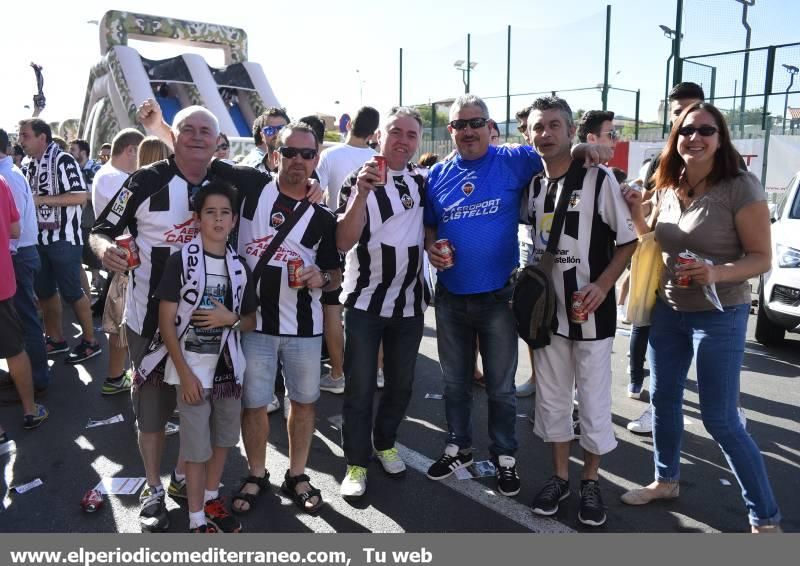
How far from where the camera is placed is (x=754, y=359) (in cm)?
618

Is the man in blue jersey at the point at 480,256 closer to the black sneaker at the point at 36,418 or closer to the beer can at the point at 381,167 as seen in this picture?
the beer can at the point at 381,167

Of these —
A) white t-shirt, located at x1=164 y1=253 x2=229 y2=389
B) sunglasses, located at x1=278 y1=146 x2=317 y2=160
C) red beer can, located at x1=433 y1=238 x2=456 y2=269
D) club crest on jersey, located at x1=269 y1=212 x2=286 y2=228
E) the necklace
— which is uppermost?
sunglasses, located at x1=278 y1=146 x2=317 y2=160

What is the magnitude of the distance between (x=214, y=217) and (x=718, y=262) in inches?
96.3

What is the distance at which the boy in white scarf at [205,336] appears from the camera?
2.87 metres

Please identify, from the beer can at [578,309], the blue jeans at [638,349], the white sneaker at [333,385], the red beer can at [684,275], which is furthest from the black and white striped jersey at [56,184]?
the red beer can at [684,275]

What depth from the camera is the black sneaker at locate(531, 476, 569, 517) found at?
332 centimetres

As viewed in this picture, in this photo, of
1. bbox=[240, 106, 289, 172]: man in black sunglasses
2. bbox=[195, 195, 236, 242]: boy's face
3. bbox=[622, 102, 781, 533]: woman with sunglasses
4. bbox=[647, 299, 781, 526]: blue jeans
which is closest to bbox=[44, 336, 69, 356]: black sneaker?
bbox=[240, 106, 289, 172]: man in black sunglasses

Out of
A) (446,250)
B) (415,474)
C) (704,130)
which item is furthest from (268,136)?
(704,130)

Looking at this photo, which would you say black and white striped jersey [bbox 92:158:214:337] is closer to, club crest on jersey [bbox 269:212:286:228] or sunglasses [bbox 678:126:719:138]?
club crest on jersey [bbox 269:212:286:228]

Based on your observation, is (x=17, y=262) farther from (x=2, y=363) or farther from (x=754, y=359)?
(x=754, y=359)

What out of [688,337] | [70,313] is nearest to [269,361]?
[688,337]

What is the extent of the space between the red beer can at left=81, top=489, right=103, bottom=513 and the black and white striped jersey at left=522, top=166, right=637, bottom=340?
2.70m

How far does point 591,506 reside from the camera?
324 centimetres

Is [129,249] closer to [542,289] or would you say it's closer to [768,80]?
[542,289]
